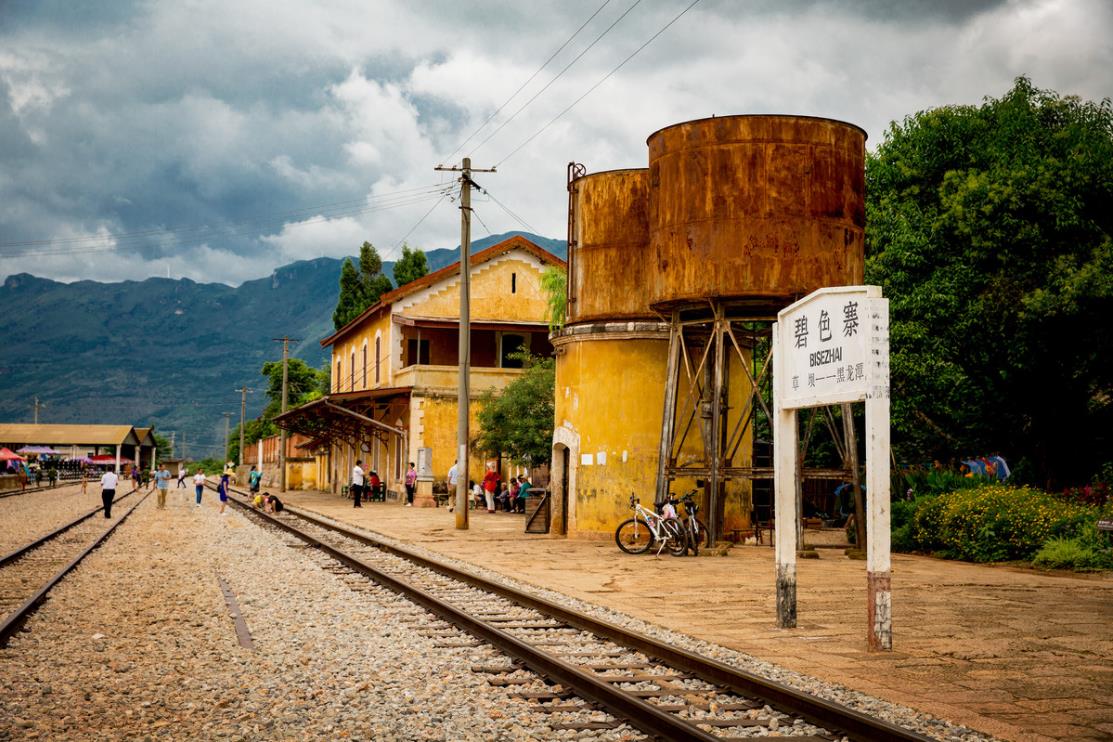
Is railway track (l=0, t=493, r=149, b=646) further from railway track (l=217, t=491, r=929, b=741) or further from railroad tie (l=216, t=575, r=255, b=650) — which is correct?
railway track (l=217, t=491, r=929, b=741)

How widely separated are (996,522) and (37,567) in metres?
14.4

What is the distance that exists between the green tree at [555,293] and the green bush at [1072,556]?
874 inches

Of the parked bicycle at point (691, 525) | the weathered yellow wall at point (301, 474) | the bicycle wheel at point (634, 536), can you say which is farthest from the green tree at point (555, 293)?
the weathered yellow wall at point (301, 474)

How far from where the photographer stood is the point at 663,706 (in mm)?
6648

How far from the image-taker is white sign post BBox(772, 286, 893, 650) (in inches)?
342

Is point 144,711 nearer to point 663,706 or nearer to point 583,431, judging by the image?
point 663,706

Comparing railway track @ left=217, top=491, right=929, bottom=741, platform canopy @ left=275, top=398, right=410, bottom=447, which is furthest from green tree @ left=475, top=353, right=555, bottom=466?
railway track @ left=217, top=491, right=929, bottom=741

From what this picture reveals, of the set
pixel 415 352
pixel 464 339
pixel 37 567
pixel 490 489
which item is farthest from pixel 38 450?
pixel 37 567

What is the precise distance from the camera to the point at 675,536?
58.3 ft

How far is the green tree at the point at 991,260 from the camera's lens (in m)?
19.5

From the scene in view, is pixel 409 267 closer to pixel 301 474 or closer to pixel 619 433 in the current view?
pixel 301 474

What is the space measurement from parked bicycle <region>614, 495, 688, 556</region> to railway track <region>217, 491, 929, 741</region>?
6231mm

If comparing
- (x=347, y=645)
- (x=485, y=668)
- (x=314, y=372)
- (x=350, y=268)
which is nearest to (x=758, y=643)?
(x=485, y=668)

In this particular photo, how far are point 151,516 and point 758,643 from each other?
27109 millimetres
